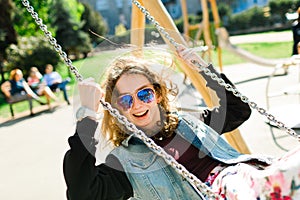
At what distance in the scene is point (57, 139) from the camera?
5340mm

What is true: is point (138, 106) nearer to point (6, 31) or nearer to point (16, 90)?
point (16, 90)

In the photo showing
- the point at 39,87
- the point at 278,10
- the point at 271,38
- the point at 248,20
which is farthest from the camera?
the point at 248,20

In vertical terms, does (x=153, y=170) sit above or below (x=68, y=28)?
above

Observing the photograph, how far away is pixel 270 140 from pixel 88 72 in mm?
2907

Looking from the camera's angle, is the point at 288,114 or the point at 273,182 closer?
the point at 273,182

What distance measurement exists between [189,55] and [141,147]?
0.55 m

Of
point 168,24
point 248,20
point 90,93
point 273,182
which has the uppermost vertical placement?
point 168,24

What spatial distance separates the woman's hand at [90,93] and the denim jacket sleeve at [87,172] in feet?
0.19

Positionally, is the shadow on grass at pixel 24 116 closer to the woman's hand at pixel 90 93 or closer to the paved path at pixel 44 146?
the paved path at pixel 44 146

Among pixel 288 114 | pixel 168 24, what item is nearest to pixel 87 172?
pixel 168 24

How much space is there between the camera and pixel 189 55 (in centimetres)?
204

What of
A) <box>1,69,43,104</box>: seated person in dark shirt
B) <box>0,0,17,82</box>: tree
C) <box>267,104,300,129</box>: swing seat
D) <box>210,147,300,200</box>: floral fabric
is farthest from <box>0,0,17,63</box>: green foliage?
<box>210,147,300,200</box>: floral fabric

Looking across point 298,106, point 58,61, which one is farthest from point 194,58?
point 58,61

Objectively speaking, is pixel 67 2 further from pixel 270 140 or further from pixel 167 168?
pixel 167 168
